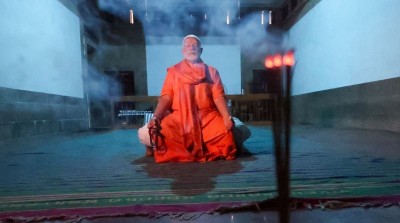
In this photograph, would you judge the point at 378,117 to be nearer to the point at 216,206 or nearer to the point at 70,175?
the point at 216,206

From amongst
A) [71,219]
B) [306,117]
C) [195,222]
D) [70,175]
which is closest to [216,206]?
[195,222]

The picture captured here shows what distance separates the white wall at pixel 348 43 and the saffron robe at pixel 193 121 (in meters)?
1.18

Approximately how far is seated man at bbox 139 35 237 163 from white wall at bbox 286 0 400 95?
1173 mm

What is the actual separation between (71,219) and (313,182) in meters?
1.17

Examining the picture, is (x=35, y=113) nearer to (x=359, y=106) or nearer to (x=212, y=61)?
(x=212, y=61)

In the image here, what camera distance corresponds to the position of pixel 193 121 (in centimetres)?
193

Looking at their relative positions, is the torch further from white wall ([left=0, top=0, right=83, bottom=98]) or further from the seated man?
white wall ([left=0, top=0, right=83, bottom=98])

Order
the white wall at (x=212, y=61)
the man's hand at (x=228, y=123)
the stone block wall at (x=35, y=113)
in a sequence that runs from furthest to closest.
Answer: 1. the white wall at (x=212, y=61)
2. the stone block wall at (x=35, y=113)
3. the man's hand at (x=228, y=123)

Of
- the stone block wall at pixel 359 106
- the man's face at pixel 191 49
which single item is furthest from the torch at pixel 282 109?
the stone block wall at pixel 359 106

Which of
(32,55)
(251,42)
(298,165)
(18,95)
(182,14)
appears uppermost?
(182,14)

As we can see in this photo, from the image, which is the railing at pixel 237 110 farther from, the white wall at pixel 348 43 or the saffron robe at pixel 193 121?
the saffron robe at pixel 193 121

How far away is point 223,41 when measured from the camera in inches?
310

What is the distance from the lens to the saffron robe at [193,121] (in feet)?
6.39

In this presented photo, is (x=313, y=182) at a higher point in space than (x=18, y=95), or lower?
lower
